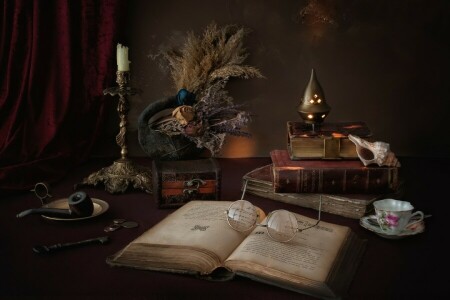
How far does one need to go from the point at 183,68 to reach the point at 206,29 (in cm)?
19

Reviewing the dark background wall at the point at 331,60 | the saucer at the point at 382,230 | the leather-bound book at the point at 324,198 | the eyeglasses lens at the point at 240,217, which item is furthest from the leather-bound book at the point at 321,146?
the dark background wall at the point at 331,60

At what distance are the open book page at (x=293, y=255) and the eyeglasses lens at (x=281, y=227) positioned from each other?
1 centimetres

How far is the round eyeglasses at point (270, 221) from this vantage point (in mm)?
1253

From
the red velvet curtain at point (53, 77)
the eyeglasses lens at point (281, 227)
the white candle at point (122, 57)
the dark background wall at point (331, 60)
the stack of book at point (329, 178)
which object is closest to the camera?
the eyeglasses lens at point (281, 227)

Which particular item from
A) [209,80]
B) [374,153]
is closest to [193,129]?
[209,80]

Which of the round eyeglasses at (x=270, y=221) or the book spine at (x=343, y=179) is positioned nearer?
the round eyeglasses at (x=270, y=221)

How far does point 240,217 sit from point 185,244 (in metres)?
0.16

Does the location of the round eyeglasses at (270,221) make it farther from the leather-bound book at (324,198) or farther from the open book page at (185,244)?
the leather-bound book at (324,198)

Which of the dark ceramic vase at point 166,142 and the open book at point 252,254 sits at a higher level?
the dark ceramic vase at point 166,142

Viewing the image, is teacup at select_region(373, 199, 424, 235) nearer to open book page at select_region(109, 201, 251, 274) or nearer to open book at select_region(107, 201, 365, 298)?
open book at select_region(107, 201, 365, 298)

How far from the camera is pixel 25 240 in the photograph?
1325 mm

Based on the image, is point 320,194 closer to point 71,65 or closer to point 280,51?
point 280,51

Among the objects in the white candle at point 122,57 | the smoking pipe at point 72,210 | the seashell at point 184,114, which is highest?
the white candle at point 122,57

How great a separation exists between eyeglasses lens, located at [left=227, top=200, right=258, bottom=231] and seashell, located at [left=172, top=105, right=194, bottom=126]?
36 cm
